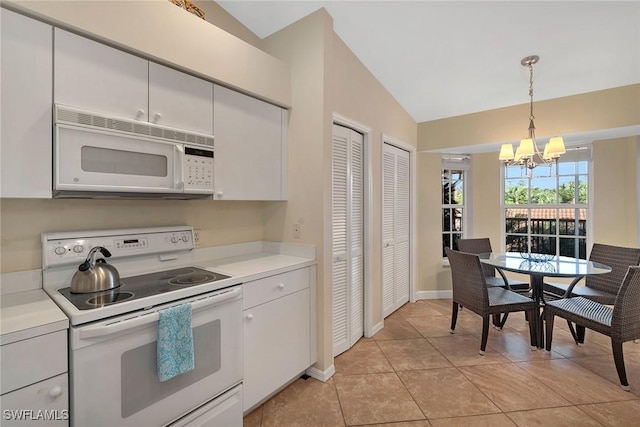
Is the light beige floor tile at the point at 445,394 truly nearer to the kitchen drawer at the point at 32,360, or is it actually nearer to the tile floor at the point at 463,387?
the tile floor at the point at 463,387

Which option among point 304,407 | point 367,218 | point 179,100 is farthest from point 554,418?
point 179,100

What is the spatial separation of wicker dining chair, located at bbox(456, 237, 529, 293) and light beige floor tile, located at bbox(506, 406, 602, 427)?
1557 millimetres

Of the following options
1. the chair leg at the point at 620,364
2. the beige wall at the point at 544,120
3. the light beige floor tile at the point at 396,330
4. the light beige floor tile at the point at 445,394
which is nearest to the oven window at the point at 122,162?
the light beige floor tile at the point at 445,394

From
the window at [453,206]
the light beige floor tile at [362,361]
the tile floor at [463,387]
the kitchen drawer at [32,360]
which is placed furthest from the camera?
the window at [453,206]

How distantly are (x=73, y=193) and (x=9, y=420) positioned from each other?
911 mm

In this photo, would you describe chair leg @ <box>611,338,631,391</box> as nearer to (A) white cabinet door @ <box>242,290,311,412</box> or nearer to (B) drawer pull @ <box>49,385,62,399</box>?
(A) white cabinet door @ <box>242,290,311,412</box>

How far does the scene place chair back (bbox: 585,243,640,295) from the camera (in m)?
2.86

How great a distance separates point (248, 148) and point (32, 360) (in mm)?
1549

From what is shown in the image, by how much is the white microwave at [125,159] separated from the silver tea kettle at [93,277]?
1.11 feet

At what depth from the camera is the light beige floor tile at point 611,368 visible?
7.18ft

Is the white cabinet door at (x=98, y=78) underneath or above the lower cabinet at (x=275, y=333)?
above

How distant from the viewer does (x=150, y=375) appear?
4.39 ft

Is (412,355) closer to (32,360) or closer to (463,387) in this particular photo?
(463,387)

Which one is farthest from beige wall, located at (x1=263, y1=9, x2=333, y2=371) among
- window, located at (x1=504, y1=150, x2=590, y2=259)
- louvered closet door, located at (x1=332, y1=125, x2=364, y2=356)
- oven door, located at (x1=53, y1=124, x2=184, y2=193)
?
window, located at (x1=504, y1=150, x2=590, y2=259)
